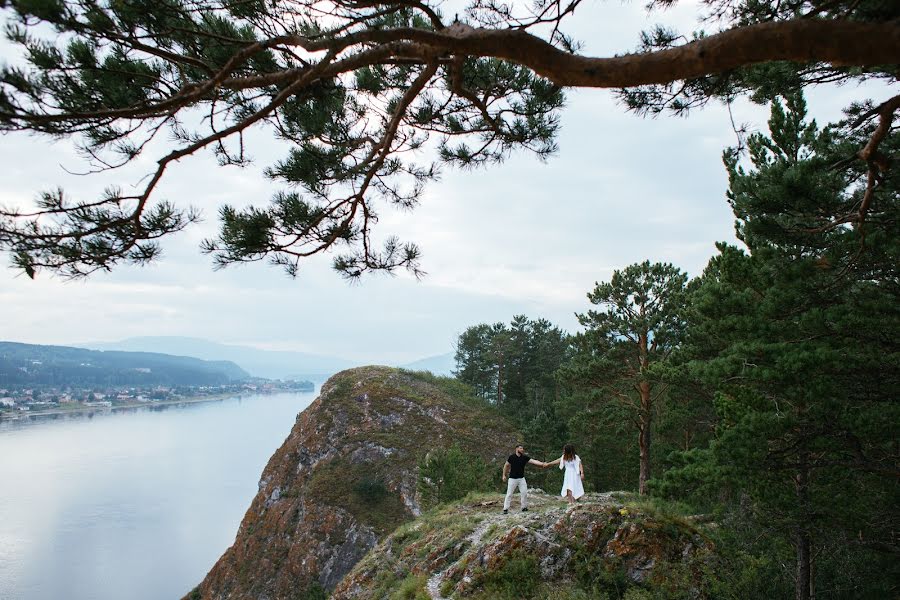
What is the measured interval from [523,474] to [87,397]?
16057cm

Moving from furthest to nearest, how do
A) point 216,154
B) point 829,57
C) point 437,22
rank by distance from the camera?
point 216,154 → point 437,22 → point 829,57

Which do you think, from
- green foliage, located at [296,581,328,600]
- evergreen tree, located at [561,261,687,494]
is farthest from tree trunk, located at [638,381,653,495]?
green foliage, located at [296,581,328,600]

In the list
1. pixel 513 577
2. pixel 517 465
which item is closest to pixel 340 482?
pixel 517 465

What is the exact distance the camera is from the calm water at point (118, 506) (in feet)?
129

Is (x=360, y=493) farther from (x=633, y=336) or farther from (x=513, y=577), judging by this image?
(x=513, y=577)

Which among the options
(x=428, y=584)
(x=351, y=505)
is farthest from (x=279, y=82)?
(x=351, y=505)

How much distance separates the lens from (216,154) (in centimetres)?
498

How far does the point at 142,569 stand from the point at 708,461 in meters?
48.1

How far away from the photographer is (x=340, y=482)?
99.7 feet

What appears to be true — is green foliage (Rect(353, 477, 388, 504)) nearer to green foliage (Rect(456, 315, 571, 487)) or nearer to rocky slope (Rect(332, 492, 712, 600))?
green foliage (Rect(456, 315, 571, 487))

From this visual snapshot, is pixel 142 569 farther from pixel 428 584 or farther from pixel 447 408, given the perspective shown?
pixel 428 584

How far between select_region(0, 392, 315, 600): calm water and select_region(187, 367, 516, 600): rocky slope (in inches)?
602

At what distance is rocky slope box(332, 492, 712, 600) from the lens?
6.89 meters

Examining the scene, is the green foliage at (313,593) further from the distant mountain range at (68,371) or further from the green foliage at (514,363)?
the distant mountain range at (68,371)
